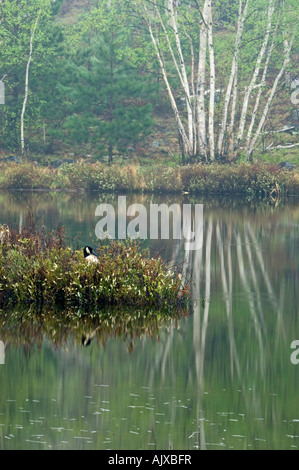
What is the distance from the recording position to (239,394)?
9.91 metres

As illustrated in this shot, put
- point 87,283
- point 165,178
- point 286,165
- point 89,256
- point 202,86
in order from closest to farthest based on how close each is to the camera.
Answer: point 87,283, point 89,256, point 165,178, point 202,86, point 286,165

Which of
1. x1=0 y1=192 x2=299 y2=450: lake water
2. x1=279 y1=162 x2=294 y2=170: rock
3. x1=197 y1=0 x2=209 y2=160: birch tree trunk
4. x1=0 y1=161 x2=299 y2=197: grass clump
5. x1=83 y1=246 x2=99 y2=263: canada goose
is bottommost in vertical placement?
x1=0 y1=192 x2=299 y2=450: lake water

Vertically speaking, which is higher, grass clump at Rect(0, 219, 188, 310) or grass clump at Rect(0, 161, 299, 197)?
grass clump at Rect(0, 161, 299, 197)

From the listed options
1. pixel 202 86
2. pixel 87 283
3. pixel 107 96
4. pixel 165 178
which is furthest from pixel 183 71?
pixel 87 283

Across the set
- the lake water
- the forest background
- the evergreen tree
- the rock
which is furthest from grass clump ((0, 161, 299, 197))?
the lake water

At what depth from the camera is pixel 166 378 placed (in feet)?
34.3

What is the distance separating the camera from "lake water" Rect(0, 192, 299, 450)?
8492mm

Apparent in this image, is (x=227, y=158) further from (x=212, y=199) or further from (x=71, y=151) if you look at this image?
(x=71, y=151)

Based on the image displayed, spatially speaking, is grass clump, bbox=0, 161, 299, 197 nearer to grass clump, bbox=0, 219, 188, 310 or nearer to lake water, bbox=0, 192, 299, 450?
lake water, bbox=0, 192, 299, 450

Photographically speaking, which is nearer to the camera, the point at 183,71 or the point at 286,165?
the point at 183,71

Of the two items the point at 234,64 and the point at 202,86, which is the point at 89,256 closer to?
the point at 202,86

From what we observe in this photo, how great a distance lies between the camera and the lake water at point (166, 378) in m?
8.49

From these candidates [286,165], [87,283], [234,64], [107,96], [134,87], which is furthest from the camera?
[107,96]

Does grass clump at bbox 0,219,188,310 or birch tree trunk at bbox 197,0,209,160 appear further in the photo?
birch tree trunk at bbox 197,0,209,160
